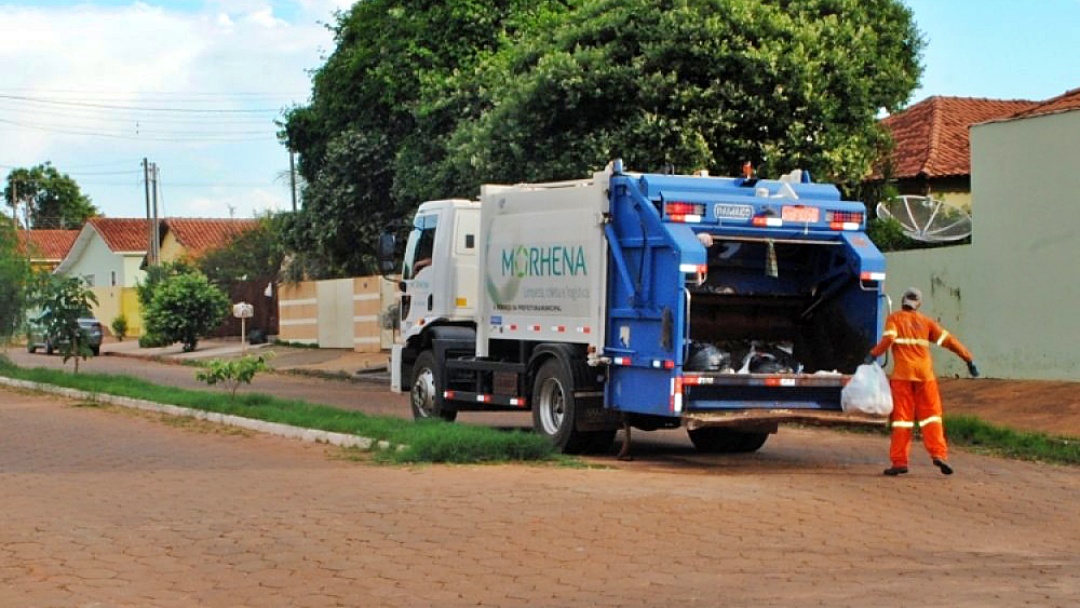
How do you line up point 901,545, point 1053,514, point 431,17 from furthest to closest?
point 431,17, point 1053,514, point 901,545

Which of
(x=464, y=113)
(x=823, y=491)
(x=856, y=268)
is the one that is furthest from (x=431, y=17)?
(x=823, y=491)

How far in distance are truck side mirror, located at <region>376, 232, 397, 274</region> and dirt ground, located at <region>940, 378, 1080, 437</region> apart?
7.43m

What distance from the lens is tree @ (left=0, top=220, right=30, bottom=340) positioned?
31.2 metres

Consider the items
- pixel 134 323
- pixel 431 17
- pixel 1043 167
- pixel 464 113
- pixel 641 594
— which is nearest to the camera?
pixel 641 594

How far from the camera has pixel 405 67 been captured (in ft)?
100

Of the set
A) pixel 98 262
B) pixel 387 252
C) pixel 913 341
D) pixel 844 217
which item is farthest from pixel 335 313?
pixel 98 262

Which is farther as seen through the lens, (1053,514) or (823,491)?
(823,491)

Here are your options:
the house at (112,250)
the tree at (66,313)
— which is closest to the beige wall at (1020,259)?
the tree at (66,313)

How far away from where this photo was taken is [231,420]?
18500 mm

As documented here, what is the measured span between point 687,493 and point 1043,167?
415 inches

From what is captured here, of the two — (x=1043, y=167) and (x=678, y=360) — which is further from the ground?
(x=1043, y=167)

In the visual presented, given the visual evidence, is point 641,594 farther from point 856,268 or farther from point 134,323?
point 134,323

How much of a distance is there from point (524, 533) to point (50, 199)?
9512cm

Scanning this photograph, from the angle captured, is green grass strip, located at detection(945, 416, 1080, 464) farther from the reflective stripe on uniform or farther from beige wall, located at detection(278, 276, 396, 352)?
beige wall, located at detection(278, 276, 396, 352)
